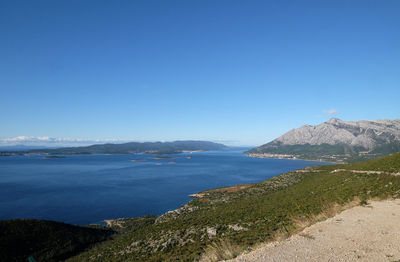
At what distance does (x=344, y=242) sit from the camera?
11.0 m

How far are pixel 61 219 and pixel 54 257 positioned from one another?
35016 millimetres

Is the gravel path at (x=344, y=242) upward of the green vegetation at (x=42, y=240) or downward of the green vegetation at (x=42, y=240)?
upward

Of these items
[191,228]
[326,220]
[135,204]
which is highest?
[326,220]

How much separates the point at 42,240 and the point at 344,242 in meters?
46.5

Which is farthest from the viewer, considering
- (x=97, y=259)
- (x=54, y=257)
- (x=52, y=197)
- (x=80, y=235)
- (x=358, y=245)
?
(x=52, y=197)

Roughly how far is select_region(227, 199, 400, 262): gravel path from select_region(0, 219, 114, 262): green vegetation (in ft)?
125

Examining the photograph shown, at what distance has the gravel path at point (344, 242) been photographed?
9531 millimetres

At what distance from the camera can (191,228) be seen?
102ft

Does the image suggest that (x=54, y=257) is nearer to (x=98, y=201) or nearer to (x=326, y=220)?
(x=326, y=220)

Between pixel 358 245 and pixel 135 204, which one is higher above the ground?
pixel 358 245

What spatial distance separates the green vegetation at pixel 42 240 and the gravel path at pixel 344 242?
38.2 m

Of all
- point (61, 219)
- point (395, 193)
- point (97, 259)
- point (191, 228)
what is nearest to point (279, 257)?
point (395, 193)

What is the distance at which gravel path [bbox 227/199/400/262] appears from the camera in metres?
9.53

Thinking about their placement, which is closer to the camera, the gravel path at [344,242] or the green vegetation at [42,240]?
the gravel path at [344,242]
